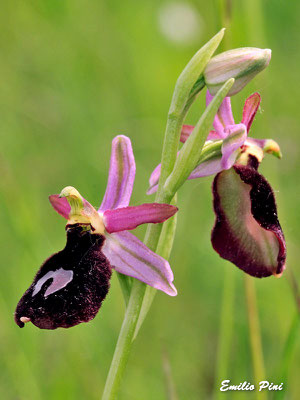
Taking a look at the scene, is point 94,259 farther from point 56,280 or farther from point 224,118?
point 224,118

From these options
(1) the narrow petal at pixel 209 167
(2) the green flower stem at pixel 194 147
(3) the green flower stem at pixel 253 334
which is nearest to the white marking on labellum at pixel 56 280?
(2) the green flower stem at pixel 194 147

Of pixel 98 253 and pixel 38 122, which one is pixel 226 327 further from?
pixel 38 122

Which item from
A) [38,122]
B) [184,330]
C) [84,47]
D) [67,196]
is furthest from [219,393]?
[84,47]

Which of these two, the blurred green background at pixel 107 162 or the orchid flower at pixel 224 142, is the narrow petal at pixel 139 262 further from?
the blurred green background at pixel 107 162

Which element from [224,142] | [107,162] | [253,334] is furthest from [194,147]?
[107,162]

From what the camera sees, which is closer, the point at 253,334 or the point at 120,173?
the point at 120,173

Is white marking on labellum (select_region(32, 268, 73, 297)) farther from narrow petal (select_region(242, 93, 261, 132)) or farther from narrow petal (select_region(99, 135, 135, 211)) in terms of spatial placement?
narrow petal (select_region(242, 93, 261, 132))
